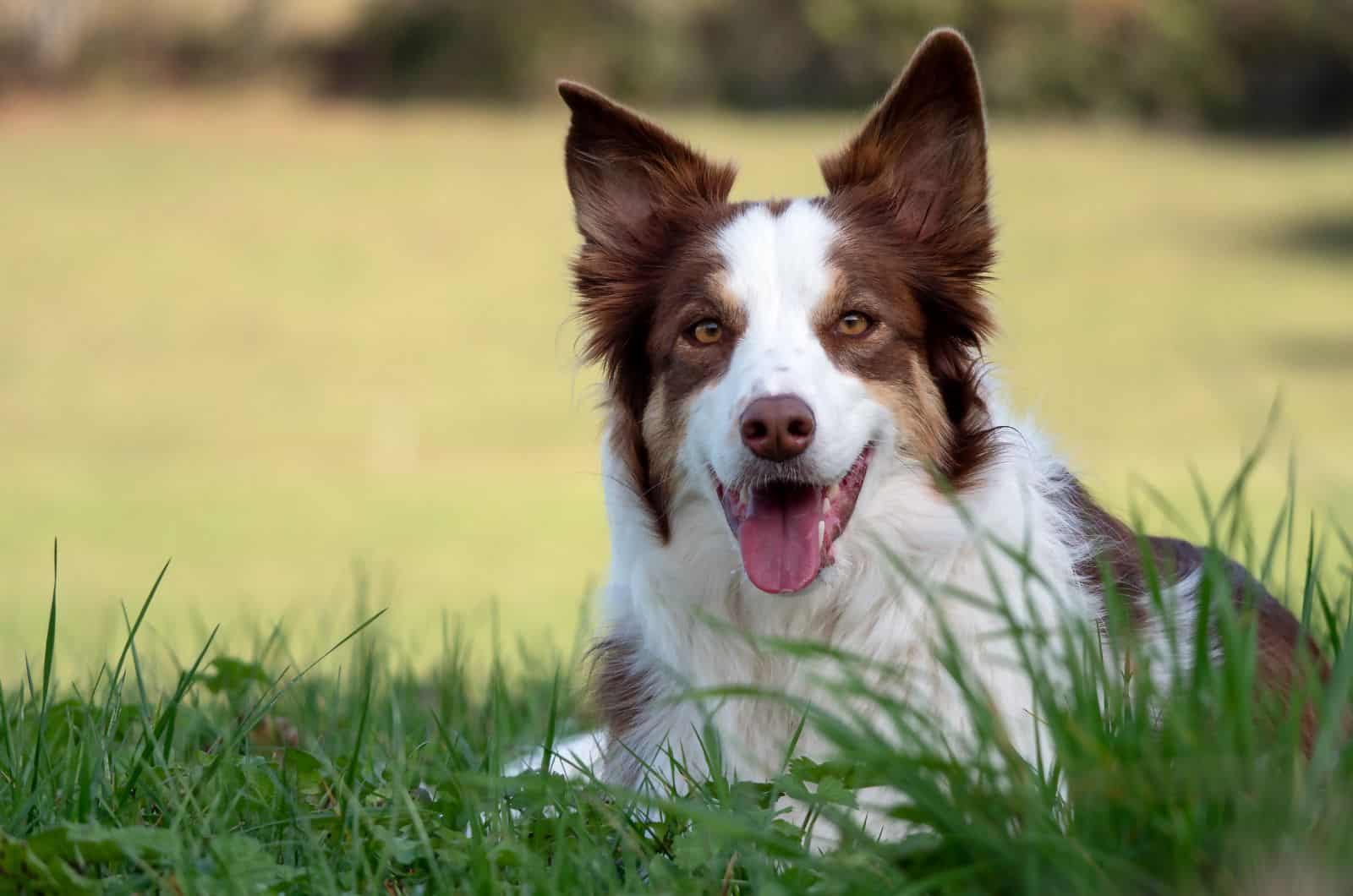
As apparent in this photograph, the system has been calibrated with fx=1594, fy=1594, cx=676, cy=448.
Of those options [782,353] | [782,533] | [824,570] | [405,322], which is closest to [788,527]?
[782,533]

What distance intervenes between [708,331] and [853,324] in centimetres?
34

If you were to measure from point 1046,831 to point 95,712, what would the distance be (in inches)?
80.8

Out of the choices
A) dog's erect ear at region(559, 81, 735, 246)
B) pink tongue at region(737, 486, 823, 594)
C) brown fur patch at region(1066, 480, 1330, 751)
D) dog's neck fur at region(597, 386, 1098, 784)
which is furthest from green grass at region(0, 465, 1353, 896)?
dog's erect ear at region(559, 81, 735, 246)

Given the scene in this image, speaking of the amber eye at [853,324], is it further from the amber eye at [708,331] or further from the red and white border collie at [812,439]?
the amber eye at [708,331]

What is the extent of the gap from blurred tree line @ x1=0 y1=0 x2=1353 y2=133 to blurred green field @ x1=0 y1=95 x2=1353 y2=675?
4.84 ft

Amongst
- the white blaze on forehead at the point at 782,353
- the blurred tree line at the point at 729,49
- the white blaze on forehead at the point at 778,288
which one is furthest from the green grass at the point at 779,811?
the blurred tree line at the point at 729,49

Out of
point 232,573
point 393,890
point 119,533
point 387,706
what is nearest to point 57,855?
point 393,890

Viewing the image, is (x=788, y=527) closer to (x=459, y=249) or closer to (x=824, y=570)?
(x=824, y=570)

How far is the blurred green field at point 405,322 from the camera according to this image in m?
16.0

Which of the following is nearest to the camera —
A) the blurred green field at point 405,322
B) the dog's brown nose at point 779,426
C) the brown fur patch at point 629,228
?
the dog's brown nose at point 779,426

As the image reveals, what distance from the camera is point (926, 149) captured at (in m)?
3.99

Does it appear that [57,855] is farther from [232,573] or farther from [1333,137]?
[1333,137]

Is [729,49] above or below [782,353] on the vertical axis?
above

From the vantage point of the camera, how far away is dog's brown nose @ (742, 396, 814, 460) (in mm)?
3396
